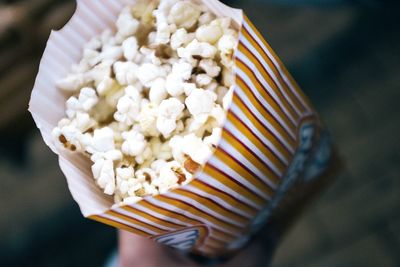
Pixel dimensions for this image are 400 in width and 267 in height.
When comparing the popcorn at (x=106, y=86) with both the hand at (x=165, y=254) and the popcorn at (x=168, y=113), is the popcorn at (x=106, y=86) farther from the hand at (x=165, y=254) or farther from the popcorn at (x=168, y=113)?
the hand at (x=165, y=254)

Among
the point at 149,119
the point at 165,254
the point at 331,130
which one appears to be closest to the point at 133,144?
the point at 149,119

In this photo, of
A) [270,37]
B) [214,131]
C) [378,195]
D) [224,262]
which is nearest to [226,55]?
[214,131]

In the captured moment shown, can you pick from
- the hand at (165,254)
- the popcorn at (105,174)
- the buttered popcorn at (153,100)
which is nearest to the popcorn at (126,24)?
the buttered popcorn at (153,100)

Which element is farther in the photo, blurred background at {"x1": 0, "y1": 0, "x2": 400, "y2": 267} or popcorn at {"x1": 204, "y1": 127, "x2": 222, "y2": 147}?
blurred background at {"x1": 0, "y1": 0, "x2": 400, "y2": 267}

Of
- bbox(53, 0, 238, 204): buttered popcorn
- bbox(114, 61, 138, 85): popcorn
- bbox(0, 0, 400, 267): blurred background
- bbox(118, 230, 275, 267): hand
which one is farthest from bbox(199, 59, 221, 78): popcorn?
bbox(0, 0, 400, 267): blurred background

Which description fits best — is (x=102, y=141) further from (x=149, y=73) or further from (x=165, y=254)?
(x=165, y=254)

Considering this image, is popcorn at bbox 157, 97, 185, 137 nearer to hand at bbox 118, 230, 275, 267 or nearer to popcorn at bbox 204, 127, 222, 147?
popcorn at bbox 204, 127, 222, 147
